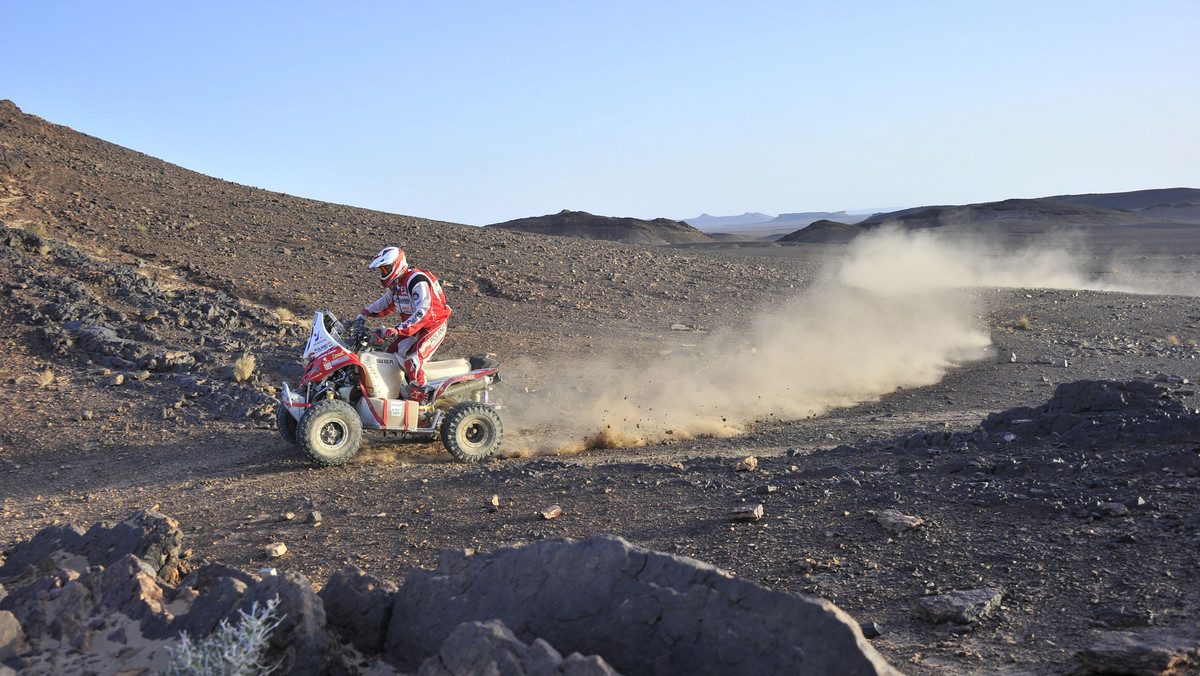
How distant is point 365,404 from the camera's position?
32.9 ft

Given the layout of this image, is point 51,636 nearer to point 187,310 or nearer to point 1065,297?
point 187,310

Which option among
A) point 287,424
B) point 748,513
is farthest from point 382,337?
point 748,513

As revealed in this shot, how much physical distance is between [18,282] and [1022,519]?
1840 centimetres

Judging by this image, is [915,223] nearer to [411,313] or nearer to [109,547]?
[411,313]

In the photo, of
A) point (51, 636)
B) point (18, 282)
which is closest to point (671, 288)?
point (18, 282)

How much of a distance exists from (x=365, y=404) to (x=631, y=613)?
278 inches

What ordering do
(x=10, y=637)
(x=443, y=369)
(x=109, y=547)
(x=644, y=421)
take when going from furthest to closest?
(x=644, y=421)
(x=443, y=369)
(x=109, y=547)
(x=10, y=637)

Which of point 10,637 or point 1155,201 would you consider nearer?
point 10,637

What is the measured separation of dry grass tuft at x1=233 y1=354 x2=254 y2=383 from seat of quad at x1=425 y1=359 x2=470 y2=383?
4.79 m

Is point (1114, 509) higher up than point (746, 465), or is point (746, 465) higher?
point (1114, 509)

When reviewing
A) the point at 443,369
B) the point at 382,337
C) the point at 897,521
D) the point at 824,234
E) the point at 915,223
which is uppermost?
the point at 915,223

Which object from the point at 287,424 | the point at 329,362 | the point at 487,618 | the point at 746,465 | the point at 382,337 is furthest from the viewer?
the point at 382,337

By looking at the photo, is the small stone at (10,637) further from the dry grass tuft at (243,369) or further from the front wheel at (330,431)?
the dry grass tuft at (243,369)

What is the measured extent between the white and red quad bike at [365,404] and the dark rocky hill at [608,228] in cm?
7136
